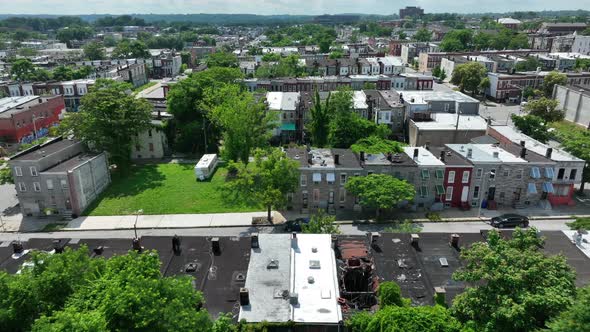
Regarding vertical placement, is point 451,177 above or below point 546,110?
below

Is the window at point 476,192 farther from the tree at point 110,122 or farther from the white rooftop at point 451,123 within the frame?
the tree at point 110,122

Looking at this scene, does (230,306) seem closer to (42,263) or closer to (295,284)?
(295,284)

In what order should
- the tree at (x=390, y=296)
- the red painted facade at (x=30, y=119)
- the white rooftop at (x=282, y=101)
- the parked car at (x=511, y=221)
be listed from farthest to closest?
the white rooftop at (x=282, y=101), the red painted facade at (x=30, y=119), the parked car at (x=511, y=221), the tree at (x=390, y=296)

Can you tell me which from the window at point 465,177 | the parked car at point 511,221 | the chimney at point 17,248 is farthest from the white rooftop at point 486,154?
the chimney at point 17,248

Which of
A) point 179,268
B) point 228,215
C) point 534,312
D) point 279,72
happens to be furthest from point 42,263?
point 279,72

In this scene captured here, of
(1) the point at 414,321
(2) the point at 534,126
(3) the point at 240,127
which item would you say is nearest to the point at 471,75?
(2) the point at 534,126

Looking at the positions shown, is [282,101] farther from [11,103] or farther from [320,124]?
[11,103]
